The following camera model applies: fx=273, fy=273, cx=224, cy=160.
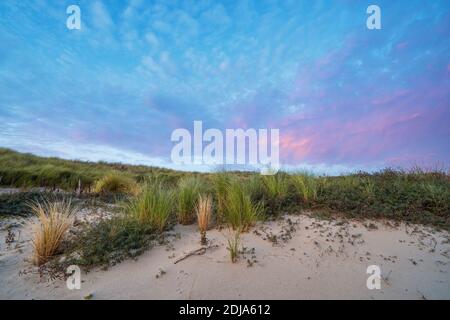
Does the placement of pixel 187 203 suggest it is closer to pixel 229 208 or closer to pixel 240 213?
pixel 229 208

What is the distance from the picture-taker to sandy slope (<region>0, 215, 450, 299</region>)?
3760 mm

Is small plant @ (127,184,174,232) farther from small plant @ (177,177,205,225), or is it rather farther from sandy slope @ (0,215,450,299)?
sandy slope @ (0,215,450,299)

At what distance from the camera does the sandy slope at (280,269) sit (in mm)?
3760

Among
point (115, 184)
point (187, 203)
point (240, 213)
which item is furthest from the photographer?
point (115, 184)

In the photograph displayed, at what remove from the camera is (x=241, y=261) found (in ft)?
14.4

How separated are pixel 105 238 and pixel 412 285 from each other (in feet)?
16.2

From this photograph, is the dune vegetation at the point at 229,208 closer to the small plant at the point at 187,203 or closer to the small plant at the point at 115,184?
the small plant at the point at 187,203

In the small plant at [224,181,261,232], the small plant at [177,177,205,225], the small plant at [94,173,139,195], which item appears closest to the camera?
the small plant at [224,181,261,232]

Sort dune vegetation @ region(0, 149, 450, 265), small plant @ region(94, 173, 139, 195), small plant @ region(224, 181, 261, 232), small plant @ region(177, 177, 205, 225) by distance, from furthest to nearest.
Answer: small plant @ region(94, 173, 139, 195)
small plant @ region(177, 177, 205, 225)
small plant @ region(224, 181, 261, 232)
dune vegetation @ region(0, 149, 450, 265)

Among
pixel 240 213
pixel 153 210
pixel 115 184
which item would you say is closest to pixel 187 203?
pixel 153 210

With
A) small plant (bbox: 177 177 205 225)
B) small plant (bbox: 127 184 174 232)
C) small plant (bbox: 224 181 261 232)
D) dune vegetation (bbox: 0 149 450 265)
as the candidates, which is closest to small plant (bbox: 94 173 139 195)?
dune vegetation (bbox: 0 149 450 265)

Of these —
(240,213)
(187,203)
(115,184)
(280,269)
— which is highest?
(115,184)

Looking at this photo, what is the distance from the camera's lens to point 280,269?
422 cm

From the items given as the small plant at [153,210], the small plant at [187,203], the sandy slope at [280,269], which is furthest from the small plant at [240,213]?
the small plant at [153,210]
